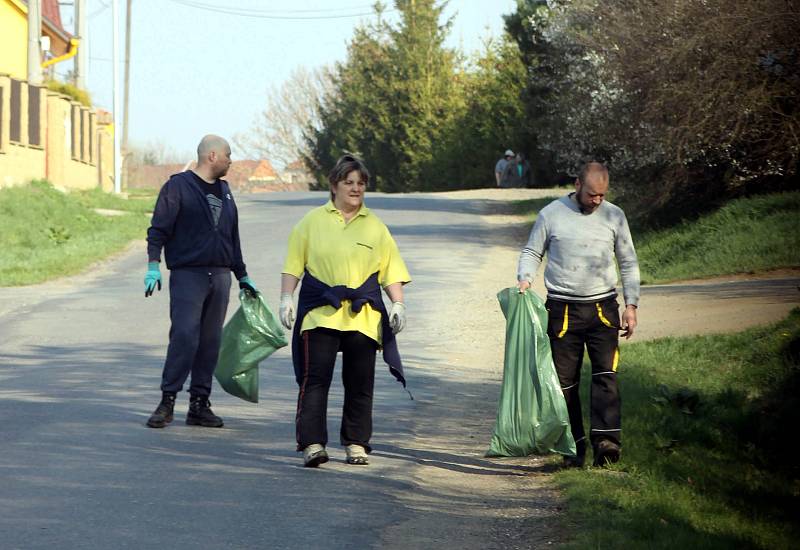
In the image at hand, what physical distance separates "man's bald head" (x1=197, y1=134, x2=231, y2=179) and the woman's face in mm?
1413

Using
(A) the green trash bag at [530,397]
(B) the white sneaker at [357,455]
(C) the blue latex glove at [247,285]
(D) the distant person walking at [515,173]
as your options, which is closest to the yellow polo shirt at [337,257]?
(B) the white sneaker at [357,455]

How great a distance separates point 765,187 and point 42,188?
16715 millimetres

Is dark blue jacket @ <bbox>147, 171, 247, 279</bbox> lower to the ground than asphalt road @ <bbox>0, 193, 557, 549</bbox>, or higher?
higher

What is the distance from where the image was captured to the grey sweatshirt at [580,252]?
26.3ft

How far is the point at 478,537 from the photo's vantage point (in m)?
6.52

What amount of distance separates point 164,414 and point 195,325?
623mm

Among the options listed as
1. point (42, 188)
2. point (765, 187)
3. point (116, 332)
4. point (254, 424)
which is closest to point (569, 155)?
point (765, 187)

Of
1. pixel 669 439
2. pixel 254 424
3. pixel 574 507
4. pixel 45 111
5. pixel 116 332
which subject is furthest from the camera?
pixel 45 111

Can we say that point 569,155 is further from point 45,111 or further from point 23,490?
point 23,490

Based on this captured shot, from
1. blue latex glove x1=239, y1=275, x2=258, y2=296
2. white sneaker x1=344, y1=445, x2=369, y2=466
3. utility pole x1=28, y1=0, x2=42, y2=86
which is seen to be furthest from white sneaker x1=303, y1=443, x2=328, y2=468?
utility pole x1=28, y1=0, x2=42, y2=86

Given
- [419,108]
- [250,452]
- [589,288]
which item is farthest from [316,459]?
[419,108]

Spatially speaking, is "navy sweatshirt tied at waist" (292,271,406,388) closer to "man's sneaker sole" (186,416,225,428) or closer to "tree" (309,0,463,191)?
"man's sneaker sole" (186,416,225,428)

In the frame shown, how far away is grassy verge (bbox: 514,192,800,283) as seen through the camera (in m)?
19.8

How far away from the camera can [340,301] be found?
8.05 metres
